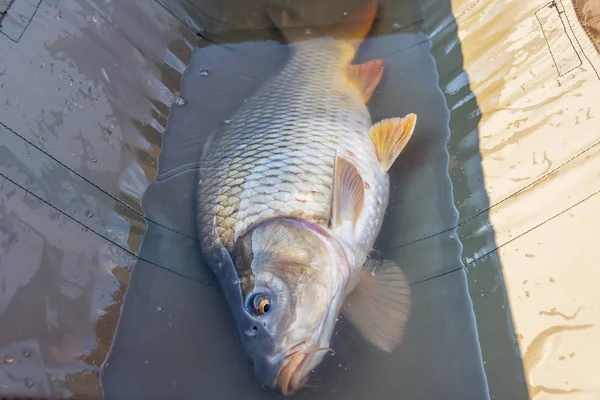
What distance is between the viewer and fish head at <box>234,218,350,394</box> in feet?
4.91

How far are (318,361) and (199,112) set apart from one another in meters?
1.44

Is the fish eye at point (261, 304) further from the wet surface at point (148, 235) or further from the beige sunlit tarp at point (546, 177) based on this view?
the beige sunlit tarp at point (546, 177)

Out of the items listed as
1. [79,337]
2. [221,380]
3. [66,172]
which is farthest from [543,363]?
[66,172]

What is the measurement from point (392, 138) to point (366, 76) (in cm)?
52

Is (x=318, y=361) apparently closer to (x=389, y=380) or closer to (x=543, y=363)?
(x=389, y=380)

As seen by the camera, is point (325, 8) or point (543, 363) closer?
point (543, 363)

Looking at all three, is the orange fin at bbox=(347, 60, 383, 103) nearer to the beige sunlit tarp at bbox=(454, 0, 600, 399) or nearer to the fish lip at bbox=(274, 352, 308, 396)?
the beige sunlit tarp at bbox=(454, 0, 600, 399)

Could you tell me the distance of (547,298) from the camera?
167 cm

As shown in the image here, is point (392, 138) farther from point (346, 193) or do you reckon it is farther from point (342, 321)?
point (342, 321)

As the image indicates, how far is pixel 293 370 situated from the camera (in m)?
1.47

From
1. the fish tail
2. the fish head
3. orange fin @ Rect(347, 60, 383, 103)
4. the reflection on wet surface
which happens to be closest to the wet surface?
the reflection on wet surface

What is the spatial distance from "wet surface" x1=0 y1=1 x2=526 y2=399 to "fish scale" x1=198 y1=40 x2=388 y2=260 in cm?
22

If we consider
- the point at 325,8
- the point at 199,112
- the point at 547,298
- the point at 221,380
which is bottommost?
the point at 221,380

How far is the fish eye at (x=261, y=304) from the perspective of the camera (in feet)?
5.03
